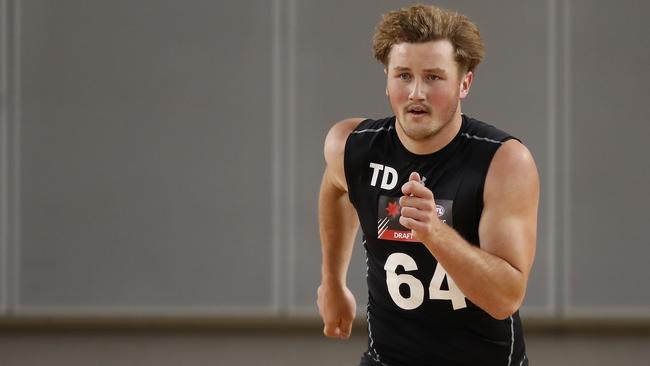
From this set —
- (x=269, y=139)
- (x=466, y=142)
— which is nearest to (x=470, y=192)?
(x=466, y=142)

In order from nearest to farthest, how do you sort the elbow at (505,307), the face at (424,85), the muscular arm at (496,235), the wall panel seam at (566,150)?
the muscular arm at (496,235)
the elbow at (505,307)
the face at (424,85)
the wall panel seam at (566,150)

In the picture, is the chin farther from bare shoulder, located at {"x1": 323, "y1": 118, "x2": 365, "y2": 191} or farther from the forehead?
bare shoulder, located at {"x1": 323, "y1": 118, "x2": 365, "y2": 191}

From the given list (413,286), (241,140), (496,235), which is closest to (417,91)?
(496,235)

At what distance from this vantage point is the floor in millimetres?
4953

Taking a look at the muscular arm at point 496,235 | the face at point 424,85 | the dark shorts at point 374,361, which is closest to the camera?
the muscular arm at point 496,235

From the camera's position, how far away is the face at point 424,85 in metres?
2.18

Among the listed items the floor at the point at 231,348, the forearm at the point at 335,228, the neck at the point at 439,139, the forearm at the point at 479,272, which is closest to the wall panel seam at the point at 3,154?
the floor at the point at 231,348

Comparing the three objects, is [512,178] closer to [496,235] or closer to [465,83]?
[496,235]

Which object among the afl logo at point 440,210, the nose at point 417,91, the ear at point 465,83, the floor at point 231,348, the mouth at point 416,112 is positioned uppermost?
the ear at point 465,83

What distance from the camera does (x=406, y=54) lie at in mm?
2197

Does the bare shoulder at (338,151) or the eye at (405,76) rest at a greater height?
the eye at (405,76)

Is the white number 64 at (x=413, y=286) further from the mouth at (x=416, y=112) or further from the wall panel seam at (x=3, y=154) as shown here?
the wall panel seam at (x=3, y=154)

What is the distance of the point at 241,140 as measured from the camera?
18.4 feet

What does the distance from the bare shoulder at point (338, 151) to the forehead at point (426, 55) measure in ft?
1.24
